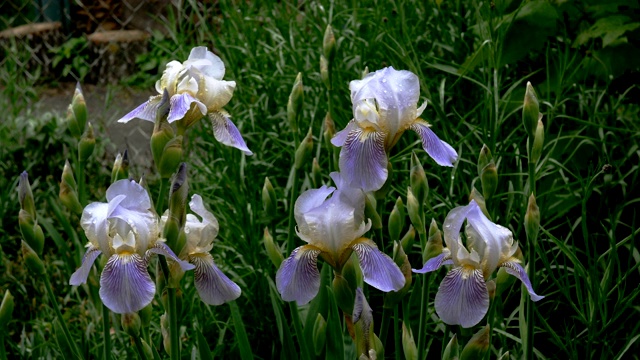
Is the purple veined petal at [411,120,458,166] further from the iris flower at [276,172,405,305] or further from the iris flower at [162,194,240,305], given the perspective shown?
the iris flower at [162,194,240,305]

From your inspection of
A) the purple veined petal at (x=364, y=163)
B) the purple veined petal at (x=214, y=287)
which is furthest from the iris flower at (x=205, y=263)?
the purple veined petal at (x=364, y=163)

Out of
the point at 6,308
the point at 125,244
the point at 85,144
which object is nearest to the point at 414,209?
the point at 125,244

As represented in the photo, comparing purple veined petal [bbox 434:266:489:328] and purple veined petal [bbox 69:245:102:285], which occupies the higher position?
purple veined petal [bbox 69:245:102:285]

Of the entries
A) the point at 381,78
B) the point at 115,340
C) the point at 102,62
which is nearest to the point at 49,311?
the point at 115,340

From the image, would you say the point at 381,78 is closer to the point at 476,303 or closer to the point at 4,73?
the point at 476,303

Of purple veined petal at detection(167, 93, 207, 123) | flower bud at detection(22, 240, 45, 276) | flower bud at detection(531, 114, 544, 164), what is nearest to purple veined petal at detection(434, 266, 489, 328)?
flower bud at detection(531, 114, 544, 164)

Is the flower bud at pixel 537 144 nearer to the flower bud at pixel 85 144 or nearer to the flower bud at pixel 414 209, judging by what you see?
the flower bud at pixel 414 209
